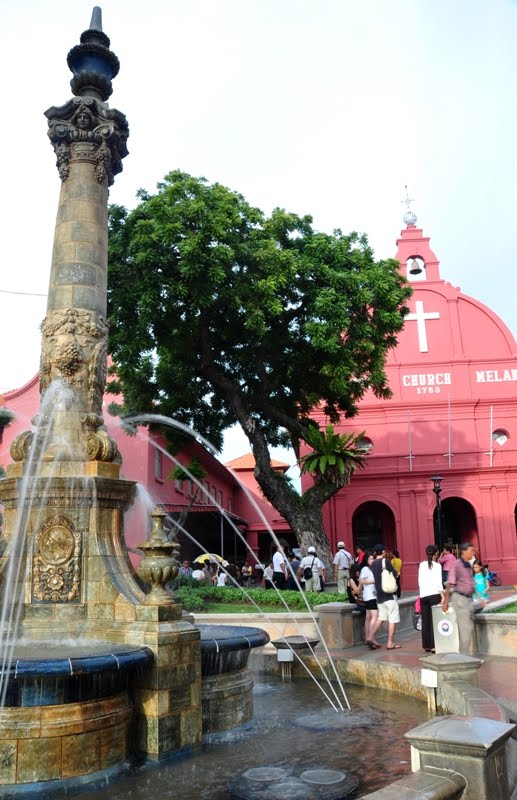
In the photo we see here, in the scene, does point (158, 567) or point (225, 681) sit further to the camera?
point (225, 681)

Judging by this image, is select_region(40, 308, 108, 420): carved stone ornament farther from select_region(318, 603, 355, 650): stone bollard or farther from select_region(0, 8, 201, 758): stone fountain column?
select_region(318, 603, 355, 650): stone bollard

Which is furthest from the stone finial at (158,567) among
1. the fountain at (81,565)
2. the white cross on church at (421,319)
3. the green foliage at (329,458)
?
→ the white cross on church at (421,319)

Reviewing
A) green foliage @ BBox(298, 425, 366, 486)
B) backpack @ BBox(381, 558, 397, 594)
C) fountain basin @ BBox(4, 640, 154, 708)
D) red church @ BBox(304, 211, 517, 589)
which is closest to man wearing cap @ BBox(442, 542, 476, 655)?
backpack @ BBox(381, 558, 397, 594)

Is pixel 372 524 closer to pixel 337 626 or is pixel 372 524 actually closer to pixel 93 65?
pixel 337 626

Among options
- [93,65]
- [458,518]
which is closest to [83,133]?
[93,65]

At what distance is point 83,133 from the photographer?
27.2ft

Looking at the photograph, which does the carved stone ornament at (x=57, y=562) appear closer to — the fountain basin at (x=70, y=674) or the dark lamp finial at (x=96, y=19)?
the fountain basin at (x=70, y=674)

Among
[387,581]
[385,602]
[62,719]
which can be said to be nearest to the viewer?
[62,719]

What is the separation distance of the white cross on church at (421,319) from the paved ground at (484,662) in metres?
21.3

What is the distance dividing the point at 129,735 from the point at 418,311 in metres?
28.3

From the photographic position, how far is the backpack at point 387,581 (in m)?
9.77

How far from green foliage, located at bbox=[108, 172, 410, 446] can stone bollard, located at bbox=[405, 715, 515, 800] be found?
13.6 metres

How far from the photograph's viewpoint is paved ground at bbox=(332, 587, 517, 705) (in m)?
7.04

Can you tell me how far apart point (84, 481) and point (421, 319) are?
26768mm
